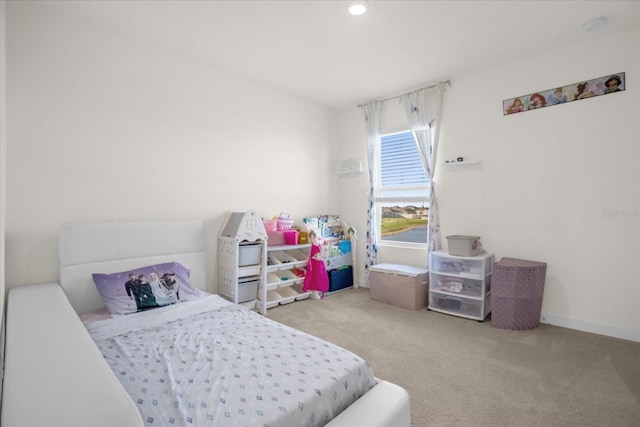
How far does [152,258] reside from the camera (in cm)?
266

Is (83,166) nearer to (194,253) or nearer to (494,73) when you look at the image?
(194,253)

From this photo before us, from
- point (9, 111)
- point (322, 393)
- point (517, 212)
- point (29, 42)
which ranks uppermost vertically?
point (29, 42)

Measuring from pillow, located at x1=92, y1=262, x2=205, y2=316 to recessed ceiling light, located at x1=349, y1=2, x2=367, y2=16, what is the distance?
8.15 ft

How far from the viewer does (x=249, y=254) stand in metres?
3.16

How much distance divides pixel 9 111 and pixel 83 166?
0.54 metres

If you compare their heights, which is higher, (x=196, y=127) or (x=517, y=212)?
(x=196, y=127)

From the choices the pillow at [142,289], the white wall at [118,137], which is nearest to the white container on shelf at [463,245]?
Answer: the white wall at [118,137]

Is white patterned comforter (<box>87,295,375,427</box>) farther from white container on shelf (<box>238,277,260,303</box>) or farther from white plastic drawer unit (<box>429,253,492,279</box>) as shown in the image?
white plastic drawer unit (<box>429,253,492,279</box>)

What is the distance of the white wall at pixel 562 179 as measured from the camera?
2.61 meters

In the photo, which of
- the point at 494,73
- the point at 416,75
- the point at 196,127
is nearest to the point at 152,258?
the point at 196,127

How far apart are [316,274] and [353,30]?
258cm

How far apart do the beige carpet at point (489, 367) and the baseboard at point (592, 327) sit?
8cm

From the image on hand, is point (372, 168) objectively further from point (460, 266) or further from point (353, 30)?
point (353, 30)

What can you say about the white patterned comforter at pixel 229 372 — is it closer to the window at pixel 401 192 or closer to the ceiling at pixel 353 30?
the ceiling at pixel 353 30
